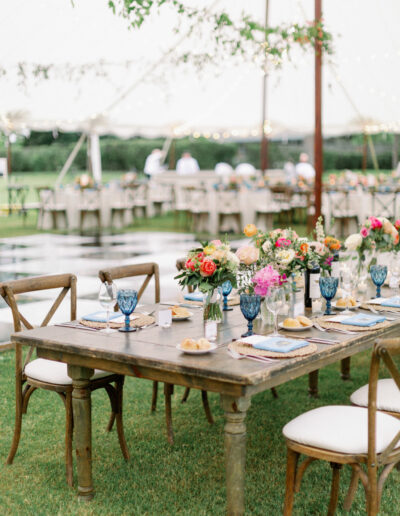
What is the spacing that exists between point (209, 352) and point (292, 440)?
45 centimetres

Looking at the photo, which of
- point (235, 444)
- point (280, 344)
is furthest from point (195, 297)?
point (235, 444)

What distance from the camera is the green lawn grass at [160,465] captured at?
3.08 meters

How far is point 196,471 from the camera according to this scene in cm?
343

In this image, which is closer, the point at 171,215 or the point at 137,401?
the point at 137,401

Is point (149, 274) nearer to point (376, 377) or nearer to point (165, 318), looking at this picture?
point (165, 318)

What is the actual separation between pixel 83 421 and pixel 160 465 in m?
0.61

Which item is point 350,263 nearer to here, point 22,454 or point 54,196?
point 22,454

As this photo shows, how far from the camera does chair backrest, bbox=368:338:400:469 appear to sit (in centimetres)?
250

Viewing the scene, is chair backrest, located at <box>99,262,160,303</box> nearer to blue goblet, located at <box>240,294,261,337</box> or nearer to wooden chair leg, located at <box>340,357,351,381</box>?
blue goblet, located at <box>240,294,261,337</box>

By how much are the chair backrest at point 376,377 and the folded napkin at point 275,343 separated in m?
0.38

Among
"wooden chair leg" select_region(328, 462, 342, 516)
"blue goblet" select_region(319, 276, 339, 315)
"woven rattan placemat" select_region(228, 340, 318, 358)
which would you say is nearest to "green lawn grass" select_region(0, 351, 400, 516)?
"wooden chair leg" select_region(328, 462, 342, 516)

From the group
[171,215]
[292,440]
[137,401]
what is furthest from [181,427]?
[171,215]

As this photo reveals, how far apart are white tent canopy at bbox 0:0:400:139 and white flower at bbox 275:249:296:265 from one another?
25.4 feet

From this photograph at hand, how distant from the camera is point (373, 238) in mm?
4410
